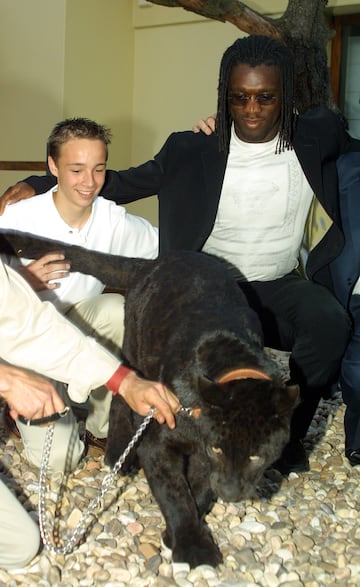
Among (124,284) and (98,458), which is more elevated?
(124,284)

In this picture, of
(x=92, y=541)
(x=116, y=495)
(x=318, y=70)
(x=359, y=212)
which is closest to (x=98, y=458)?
(x=116, y=495)

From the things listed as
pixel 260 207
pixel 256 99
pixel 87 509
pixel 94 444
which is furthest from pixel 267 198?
pixel 87 509

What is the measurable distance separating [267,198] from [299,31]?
2228 millimetres

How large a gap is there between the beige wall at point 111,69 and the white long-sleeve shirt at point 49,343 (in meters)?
5.75

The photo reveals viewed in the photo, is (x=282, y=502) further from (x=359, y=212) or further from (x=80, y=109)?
(x=80, y=109)

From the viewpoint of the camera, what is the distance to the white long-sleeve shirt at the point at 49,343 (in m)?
3.08

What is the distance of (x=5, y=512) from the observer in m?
3.26

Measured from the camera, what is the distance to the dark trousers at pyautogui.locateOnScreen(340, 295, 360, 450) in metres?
4.50

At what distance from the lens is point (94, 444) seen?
4656mm

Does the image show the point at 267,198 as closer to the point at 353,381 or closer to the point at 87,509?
the point at 353,381

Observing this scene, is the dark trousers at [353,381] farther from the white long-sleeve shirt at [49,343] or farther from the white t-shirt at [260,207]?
the white long-sleeve shirt at [49,343]

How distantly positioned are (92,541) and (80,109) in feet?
19.5

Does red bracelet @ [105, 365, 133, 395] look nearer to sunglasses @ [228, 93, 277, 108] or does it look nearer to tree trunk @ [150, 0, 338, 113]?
sunglasses @ [228, 93, 277, 108]

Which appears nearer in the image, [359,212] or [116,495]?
[116,495]
